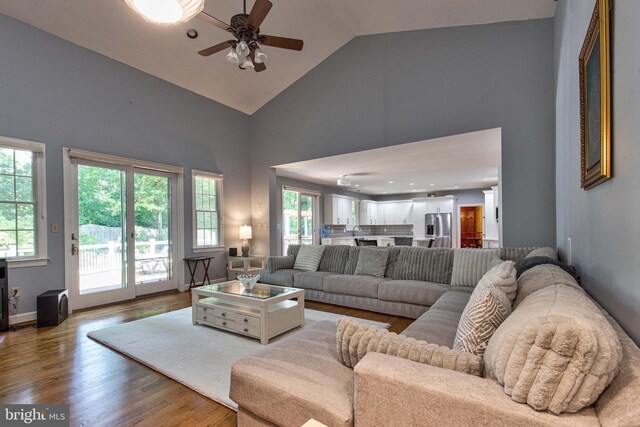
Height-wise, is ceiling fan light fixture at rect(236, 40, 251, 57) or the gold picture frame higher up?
ceiling fan light fixture at rect(236, 40, 251, 57)

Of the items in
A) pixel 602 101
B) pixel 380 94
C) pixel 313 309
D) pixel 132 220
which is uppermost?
pixel 380 94

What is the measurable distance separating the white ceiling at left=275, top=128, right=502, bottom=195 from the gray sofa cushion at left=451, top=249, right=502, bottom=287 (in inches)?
64.4

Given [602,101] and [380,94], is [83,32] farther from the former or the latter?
[602,101]

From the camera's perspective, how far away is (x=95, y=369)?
248 centimetres

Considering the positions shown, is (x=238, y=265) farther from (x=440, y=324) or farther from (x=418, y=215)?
(x=418, y=215)

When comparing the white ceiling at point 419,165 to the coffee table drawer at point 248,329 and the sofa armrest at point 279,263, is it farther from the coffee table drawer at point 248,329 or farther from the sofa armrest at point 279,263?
the coffee table drawer at point 248,329

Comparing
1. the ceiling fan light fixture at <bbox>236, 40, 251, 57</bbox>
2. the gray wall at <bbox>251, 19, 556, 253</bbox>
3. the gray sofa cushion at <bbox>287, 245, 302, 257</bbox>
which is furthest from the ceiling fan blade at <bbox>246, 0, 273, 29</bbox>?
the gray sofa cushion at <bbox>287, 245, 302, 257</bbox>

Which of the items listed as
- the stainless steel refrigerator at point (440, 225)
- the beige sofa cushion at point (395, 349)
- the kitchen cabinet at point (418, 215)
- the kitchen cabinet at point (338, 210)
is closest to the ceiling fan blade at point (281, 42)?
the beige sofa cushion at point (395, 349)

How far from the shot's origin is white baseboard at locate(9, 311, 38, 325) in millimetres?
3588

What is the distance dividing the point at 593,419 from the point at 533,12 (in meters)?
4.49

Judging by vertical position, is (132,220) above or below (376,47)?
below

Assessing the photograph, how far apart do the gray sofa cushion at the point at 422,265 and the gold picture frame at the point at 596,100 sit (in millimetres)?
2143

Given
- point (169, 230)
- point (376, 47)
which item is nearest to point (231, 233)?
point (169, 230)

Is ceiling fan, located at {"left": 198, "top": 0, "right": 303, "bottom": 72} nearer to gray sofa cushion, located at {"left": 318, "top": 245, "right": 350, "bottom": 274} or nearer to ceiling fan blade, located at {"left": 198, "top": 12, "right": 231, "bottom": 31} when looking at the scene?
ceiling fan blade, located at {"left": 198, "top": 12, "right": 231, "bottom": 31}
